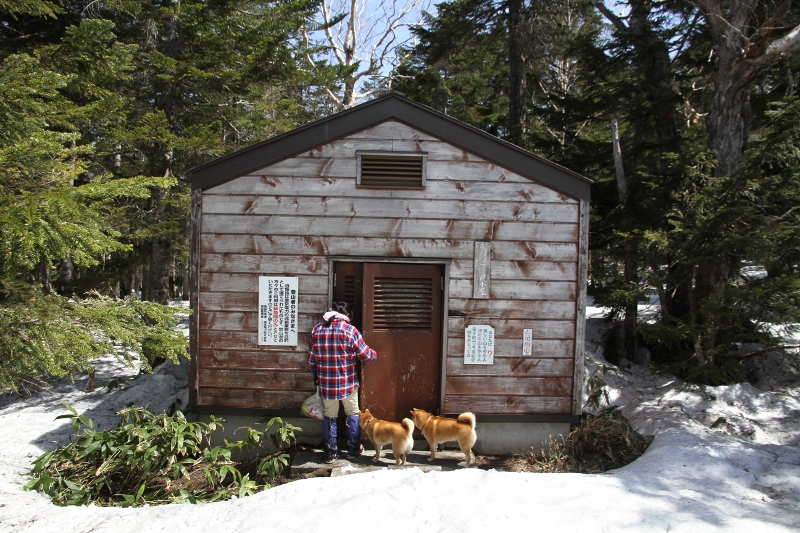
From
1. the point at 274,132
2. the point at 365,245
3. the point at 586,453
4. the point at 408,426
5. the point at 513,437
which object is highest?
the point at 274,132

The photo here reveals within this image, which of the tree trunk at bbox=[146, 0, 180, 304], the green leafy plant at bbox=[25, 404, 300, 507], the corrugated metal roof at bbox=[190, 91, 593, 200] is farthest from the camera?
the tree trunk at bbox=[146, 0, 180, 304]

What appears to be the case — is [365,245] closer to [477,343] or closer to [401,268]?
[401,268]

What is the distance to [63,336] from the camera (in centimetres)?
438

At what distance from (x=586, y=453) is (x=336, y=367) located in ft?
11.3

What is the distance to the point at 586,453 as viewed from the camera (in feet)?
20.9

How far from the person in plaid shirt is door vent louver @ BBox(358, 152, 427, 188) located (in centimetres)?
170

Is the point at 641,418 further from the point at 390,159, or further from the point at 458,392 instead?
the point at 390,159

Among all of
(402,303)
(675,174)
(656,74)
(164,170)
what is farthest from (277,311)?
(656,74)

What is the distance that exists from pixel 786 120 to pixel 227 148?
408 inches

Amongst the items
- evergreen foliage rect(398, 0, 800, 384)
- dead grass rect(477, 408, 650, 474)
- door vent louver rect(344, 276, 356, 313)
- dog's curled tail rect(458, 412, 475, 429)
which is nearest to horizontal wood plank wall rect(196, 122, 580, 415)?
door vent louver rect(344, 276, 356, 313)

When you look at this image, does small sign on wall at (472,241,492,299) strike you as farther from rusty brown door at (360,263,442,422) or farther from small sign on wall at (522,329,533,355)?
small sign on wall at (522,329,533,355)

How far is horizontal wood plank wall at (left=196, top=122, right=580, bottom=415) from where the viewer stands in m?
6.29

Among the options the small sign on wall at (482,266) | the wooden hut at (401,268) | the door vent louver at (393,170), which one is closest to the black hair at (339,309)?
the wooden hut at (401,268)

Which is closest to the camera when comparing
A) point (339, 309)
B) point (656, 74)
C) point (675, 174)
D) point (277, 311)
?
point (339, 309)
